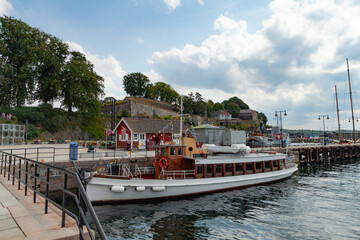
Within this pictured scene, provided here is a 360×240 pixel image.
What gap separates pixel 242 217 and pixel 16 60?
44667 mm

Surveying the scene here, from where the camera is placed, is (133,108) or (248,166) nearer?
(248,166)

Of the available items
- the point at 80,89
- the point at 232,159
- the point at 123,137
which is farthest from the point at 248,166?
the point at 80,89

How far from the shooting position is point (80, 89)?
4422cm

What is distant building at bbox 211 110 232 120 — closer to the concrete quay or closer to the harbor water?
the harbor water

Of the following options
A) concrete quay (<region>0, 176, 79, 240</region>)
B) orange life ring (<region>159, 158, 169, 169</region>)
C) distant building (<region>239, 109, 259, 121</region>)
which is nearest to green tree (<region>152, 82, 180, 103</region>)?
distant building (<region>239, 109, 259, 121</region>)

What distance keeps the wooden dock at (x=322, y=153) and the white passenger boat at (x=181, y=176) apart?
63.5 ft

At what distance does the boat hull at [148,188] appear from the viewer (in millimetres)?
13633

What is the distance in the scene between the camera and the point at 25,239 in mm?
3869

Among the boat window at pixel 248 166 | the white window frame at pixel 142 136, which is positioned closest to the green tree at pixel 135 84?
the white window frame at pixel 142 136

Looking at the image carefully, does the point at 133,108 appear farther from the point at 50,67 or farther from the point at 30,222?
the point at 30,222

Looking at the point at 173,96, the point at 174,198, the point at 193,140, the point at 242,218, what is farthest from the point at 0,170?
the point at 173,96

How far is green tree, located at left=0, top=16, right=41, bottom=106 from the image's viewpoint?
3788 cm

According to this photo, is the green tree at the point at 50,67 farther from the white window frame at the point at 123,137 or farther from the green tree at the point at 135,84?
the green tree at the point at 135,84

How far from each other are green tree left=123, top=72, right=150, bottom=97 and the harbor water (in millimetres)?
75267
